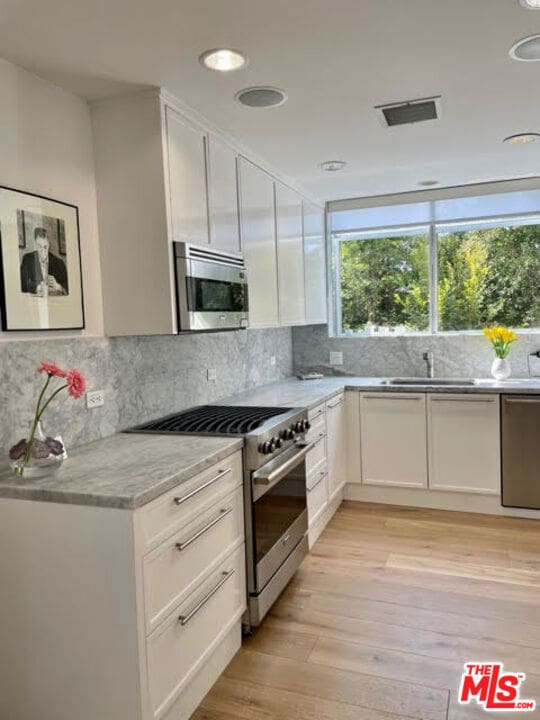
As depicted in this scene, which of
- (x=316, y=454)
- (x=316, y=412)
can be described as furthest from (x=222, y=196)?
(x=316, y=454)

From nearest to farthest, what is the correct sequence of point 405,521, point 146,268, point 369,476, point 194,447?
point 194,447
point 146,268
point 405,521
point 369,476

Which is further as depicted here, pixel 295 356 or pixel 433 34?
pixel 295 356

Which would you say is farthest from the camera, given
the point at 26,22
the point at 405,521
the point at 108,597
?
the point at 405,521

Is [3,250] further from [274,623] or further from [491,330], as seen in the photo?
[491,330]

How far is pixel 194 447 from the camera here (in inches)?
82.0

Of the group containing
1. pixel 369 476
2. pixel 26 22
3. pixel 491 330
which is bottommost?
pixel 369 476

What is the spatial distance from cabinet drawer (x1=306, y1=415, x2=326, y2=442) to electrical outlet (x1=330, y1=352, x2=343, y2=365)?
131cm

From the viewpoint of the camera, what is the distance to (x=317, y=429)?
3.29 meters

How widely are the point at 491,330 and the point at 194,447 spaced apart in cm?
282

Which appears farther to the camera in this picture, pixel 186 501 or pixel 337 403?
pixel 337 403

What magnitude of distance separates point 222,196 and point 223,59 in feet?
2.71

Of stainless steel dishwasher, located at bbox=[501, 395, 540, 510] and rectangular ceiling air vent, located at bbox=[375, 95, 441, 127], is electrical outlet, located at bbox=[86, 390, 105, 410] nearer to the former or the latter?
rectangular ceiling air vent, located at bbox=[375, 95, 441, 127]

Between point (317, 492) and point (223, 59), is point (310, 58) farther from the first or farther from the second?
point (317, 492)

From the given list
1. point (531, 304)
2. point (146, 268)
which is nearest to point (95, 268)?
point (146, 268)
